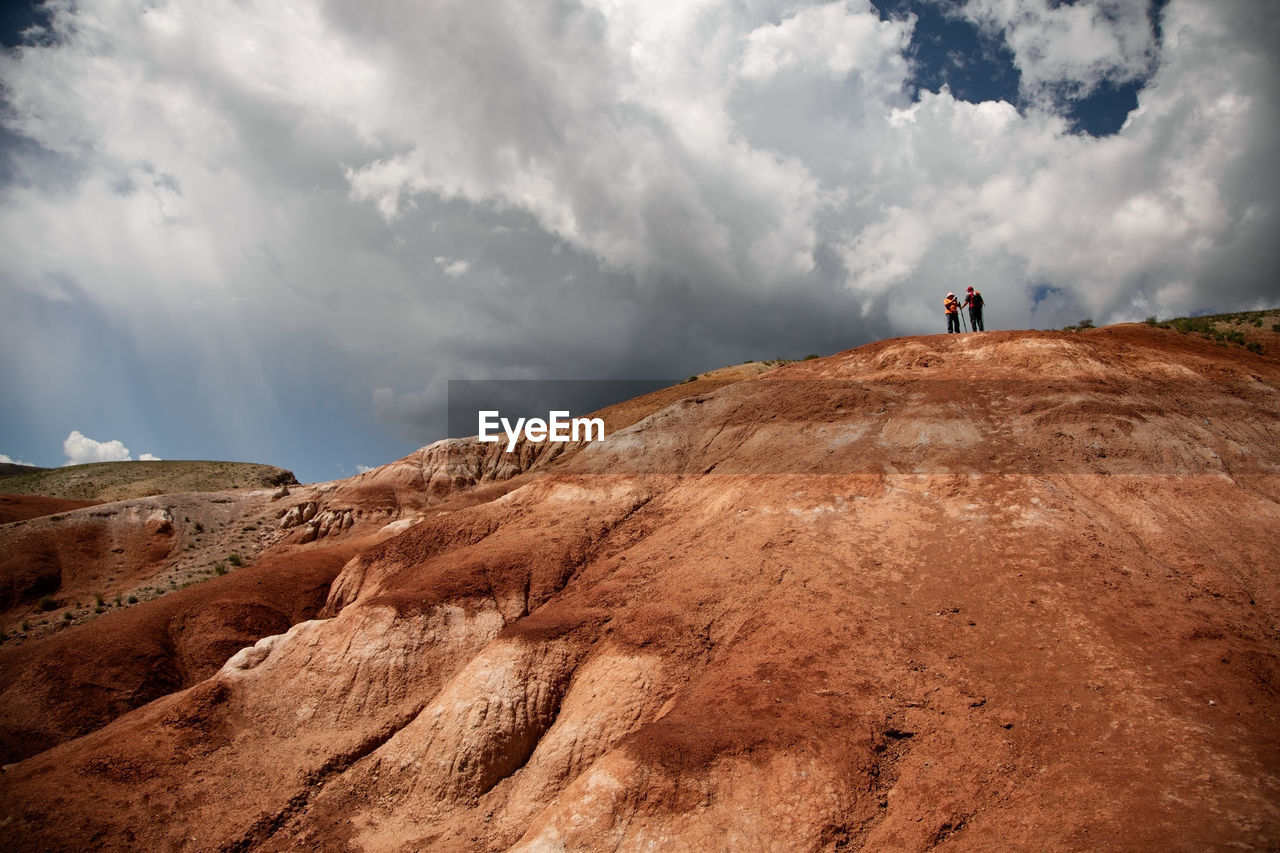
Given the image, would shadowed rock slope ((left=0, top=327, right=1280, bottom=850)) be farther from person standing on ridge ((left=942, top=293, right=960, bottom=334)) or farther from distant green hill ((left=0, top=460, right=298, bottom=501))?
distant green hill ((left=0, top=460, right=298, bottom=501))

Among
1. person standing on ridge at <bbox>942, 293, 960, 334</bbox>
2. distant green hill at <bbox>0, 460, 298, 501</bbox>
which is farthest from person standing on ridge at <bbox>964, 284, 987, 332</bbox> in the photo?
distant green hill at <bbox>0, 460, 298, 501</bbox>

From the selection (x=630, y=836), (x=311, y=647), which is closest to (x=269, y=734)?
(x=311, y=647)

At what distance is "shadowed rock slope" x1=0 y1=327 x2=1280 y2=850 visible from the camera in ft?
29.1

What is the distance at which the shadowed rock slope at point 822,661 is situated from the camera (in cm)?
887

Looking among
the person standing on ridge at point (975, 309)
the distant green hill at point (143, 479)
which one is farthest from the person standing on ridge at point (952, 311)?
the distant green hill at point (143, 479)

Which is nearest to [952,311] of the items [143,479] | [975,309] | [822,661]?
[975,309]

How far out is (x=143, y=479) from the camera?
70.4m

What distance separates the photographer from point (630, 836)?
30.4 feet

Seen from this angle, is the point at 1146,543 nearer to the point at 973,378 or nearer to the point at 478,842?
the point at 973,378

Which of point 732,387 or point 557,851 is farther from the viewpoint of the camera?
point 732,387

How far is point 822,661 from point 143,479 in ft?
290

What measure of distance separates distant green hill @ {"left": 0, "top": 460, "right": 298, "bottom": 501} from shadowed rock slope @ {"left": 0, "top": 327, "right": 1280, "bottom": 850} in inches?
2359

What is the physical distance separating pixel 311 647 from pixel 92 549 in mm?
29520

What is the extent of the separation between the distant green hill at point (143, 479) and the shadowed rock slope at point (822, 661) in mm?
59917
